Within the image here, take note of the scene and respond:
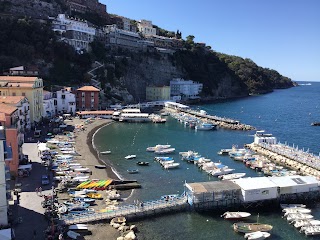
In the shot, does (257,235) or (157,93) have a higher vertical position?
(157,93)

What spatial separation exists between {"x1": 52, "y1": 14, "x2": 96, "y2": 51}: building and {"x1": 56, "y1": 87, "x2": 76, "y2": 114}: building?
28.0m

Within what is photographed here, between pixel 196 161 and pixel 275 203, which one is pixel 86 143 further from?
pixel 275 203

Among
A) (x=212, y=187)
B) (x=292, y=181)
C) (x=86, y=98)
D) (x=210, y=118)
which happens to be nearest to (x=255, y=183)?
(x=292, y=181)

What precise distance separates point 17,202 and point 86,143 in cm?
2666

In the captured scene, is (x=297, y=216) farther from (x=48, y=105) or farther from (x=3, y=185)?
(x=48, y=105)

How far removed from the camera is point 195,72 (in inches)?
5709

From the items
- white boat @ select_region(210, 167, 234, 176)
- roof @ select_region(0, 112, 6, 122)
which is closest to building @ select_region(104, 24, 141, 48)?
roof @ select_region(0, 112, 6, 122)

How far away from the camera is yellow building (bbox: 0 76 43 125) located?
58.2 metres

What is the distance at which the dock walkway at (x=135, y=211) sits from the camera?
26517mm

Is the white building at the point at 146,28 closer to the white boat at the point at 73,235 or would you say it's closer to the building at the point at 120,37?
the building at the point at 120,37

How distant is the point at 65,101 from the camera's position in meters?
76.6

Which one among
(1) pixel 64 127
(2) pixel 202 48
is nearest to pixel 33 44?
(1) pixel 64 127

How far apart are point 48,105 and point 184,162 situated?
123 feet

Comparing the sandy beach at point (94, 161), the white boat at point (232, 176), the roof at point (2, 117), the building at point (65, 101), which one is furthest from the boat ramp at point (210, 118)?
the roof at point (2, 117)
